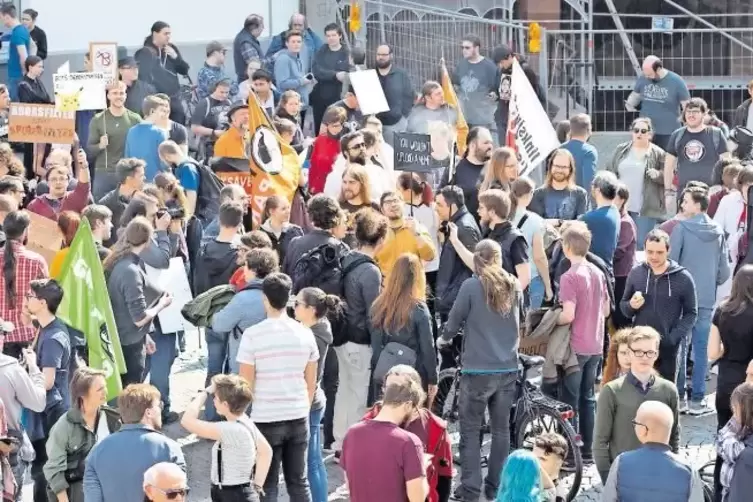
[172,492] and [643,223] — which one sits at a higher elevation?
[172,492]

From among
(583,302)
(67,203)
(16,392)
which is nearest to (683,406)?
(583,302)

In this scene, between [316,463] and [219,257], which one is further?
[219,257]

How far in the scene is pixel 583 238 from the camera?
1144cm

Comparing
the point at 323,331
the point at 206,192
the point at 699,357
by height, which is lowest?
the point at 699,357

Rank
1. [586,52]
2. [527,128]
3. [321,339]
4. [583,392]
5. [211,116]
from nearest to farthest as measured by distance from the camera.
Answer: [321,339]
[583,392]
[527,128]
[211,116]
[586,52]

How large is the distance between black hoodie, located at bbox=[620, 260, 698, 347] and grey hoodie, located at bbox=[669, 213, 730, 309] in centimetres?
113

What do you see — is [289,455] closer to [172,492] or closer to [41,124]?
[172,492]

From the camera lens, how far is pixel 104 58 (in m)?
18.0

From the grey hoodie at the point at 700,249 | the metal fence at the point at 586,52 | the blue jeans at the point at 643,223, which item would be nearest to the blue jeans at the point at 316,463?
the grey hoodie at the point at 700,249

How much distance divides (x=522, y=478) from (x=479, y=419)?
2.89 m

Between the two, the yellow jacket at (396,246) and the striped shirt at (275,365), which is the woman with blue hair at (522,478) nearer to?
the striped shirt at (275,365)

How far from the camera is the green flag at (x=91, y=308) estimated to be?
10758 mm

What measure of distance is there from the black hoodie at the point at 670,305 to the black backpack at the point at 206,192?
4.41 m

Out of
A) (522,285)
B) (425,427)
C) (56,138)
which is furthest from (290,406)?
(56,138)
